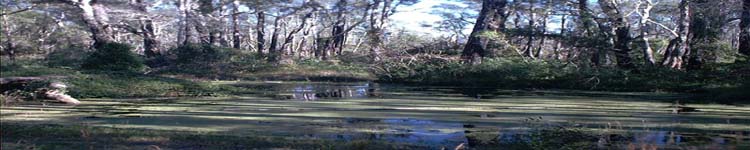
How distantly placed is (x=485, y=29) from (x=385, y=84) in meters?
4.36

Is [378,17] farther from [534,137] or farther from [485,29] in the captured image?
[534,137]

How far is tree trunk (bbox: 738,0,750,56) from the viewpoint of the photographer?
15.3m

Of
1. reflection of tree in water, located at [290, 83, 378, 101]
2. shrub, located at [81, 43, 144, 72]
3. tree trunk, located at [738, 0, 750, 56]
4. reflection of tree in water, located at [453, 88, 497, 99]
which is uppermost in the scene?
tree trunk, located at [738, 0, 750, 56]

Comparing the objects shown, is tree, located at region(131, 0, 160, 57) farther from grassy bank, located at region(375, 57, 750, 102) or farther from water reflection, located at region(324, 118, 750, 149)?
water reflection, located at region(324, 118, 750, 149)

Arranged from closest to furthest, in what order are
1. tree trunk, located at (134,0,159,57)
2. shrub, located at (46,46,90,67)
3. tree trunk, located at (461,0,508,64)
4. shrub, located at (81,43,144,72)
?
1. shrub, located at (81,43,144,72)
2. shrub, located at (46,46,90,67)
3. tree trunk, located at (461,0,508,64)
4. tree trunk, located at (134,0,159,57)

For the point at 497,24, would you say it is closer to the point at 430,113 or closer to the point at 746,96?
the point at 746,96

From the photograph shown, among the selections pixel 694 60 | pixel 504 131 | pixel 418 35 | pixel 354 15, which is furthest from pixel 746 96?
pixel 418 35

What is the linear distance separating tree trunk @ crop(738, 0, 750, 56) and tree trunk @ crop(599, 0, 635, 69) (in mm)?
→ 2755

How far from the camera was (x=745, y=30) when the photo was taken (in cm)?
1658

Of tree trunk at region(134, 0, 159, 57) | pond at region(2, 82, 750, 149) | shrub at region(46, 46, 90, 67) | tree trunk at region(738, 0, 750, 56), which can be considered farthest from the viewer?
tree trunk at region(134, 0, 159, 57)

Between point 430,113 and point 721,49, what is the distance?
1223 cm

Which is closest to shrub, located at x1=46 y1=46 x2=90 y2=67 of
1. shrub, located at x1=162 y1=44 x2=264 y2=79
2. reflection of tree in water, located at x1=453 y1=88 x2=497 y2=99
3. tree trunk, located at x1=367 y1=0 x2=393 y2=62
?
shrub, located at x1=162 y1=44 x2=264 y2=79

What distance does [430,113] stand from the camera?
30.2ft

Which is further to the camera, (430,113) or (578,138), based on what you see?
(430,113)
